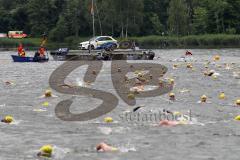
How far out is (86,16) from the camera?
104 meters

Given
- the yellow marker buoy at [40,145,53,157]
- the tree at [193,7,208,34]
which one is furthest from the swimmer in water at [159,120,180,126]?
the tree at [193,7,208,34]

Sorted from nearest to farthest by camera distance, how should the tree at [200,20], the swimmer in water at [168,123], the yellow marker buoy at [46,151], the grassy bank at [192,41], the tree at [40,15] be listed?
the yellow marker buoy at [46,151], the swimmer in water at [168,123], the grassy bank at [192,41], the tree at [200,20], the tree at [40,15]

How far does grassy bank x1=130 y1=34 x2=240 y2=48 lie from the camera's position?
8938cm

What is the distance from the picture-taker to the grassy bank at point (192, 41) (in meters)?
89.4

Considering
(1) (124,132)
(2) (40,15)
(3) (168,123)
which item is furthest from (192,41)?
(1) (124,132)

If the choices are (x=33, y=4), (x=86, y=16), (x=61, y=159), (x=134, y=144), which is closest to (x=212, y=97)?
(x=134, y=144)

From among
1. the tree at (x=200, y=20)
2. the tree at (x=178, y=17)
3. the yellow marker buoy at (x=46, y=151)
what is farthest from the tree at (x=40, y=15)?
the yellow marker buoy at (x=46, y=151)

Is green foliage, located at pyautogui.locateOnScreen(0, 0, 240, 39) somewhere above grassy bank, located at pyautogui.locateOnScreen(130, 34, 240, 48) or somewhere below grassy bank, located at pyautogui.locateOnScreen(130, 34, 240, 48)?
above

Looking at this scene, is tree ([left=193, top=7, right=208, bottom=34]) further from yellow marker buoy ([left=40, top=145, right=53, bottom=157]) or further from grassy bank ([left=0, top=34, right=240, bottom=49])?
yellow marker buoy ([left=40, top=145, right=53, bottom=157])

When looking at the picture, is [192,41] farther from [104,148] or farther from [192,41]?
[104,148]

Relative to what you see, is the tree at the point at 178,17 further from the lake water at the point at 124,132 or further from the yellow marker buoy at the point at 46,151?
the yellow marker buoy at the point at 46,151

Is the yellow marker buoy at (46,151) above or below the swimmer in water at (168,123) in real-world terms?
above

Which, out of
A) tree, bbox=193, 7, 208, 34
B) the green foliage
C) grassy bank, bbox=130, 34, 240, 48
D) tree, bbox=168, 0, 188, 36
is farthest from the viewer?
tree, bbox=193, 7, 208, 34

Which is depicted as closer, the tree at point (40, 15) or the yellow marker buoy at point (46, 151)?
the yellow marker buoy at point (46, 151)
